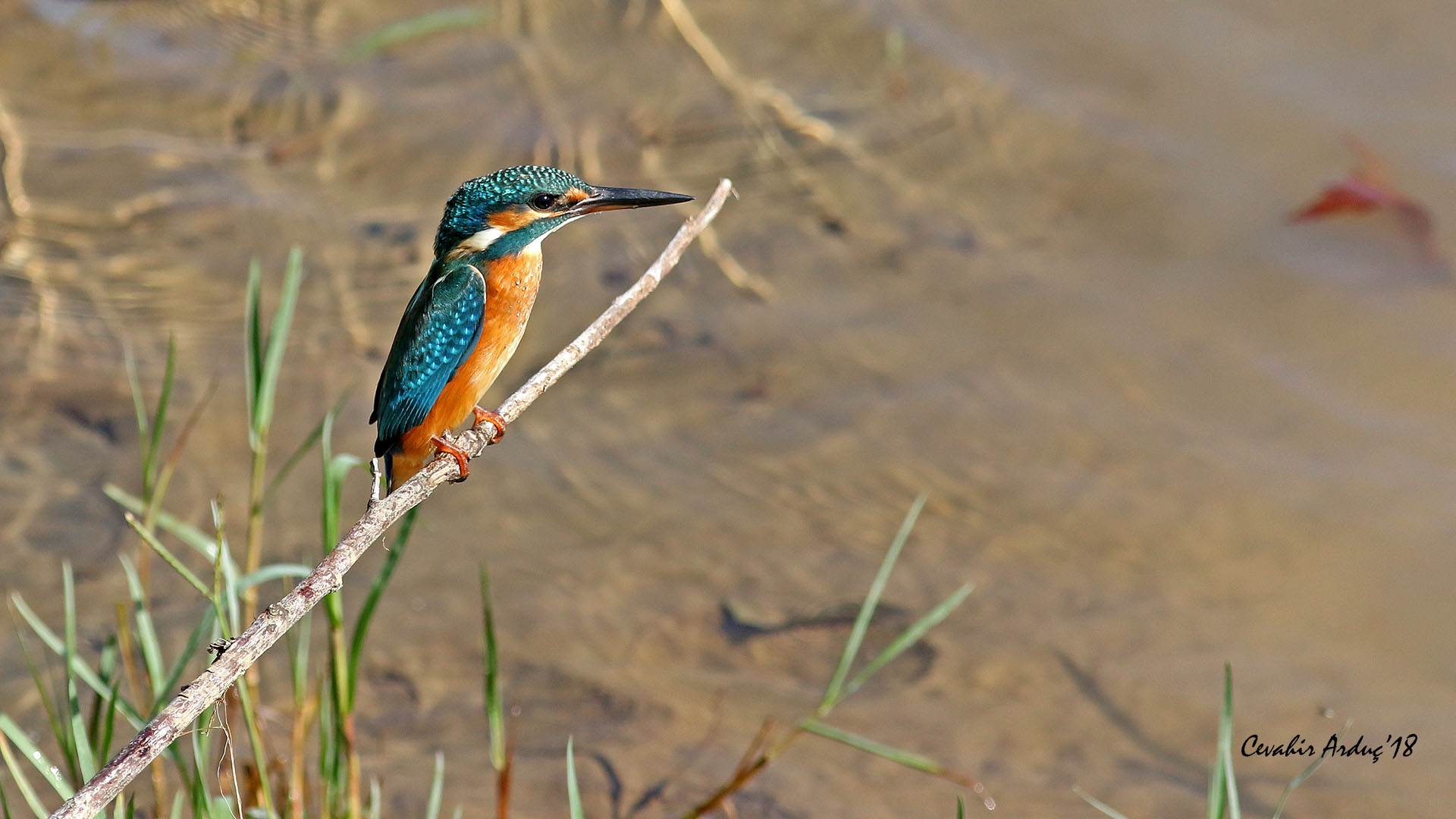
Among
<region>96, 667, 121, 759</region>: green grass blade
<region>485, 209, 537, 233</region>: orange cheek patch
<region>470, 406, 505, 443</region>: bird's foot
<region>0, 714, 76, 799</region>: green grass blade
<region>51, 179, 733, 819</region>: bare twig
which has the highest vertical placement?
<region>485, 209, 537, 233</region>: orange cheek patch

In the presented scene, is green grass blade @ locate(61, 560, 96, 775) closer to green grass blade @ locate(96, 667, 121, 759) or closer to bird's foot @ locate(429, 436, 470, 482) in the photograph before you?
green grass blade @ locate(96, 667, 121, 759)

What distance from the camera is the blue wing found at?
8.18 ft

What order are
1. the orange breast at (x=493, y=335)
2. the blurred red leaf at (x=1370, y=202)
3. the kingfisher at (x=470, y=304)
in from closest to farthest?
the kingfisher at (x=470, y=304) → the orange breast at (x=493, y=335) → the blurred red leaf at (x=1370, y=202)

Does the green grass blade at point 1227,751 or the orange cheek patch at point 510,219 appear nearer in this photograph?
the green grass blade at point 1227,751

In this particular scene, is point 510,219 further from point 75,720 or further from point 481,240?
point 75,720

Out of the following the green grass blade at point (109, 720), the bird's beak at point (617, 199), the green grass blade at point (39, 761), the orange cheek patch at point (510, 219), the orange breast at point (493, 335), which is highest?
the bird's beak at point (617, 199)

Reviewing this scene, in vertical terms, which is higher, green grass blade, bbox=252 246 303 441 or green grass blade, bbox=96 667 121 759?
green grass blade, bbox=252 246 303 441

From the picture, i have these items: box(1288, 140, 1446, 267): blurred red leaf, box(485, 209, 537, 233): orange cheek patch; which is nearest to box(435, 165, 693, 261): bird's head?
box(485, 209, 537, 233): orange cheek patch

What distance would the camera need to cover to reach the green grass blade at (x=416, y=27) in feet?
18.7

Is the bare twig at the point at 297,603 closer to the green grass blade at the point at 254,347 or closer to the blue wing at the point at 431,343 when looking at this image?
the blue wing at the point at 431,343

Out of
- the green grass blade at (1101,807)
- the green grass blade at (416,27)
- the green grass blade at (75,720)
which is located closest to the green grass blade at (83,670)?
the green grass blade at (75,720)

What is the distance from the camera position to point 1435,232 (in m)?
5.41

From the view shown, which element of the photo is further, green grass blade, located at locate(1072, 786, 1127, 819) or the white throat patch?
the white throat patch

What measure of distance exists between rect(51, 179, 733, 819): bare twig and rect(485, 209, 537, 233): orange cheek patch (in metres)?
0.38
